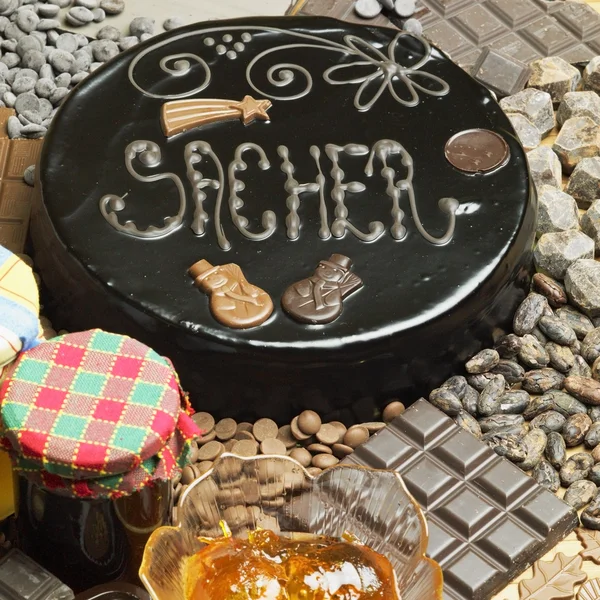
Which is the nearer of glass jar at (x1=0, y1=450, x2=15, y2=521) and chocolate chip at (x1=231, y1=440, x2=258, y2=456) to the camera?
glass jar at (x1=0, y1=450, x2=15, y2=521)

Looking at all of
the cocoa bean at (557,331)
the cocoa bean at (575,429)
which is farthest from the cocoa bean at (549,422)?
the cocoa bean at (557,331)

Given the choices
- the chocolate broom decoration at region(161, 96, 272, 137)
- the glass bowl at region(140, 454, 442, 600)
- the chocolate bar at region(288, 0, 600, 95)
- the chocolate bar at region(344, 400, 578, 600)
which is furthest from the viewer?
the chocolate bar at region(288, 0, 600, 95)

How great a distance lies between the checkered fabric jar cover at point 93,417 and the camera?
2.01 meters

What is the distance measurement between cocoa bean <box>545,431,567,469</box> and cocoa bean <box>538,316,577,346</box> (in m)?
0.32

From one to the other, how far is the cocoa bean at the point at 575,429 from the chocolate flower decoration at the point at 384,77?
1.05 meters

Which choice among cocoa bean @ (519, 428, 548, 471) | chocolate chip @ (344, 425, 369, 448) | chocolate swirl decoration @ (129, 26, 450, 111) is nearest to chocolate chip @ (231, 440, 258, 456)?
chocolate chip @ (344, 425, 369, 448)

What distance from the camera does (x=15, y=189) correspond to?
136 inches

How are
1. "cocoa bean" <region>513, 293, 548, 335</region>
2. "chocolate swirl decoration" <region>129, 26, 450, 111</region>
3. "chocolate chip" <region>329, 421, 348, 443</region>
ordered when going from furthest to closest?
"chocolate swirl decoration" <region>129, 26, 450, 111</region>, "cocoa bean" <region>513, 293, 548, 335</region>, "chocolate chip" <region>329, 421, 348, 443</region>

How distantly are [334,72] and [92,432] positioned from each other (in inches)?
69.7

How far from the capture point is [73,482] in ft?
6.77

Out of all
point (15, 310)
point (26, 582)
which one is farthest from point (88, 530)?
point (15, 310)

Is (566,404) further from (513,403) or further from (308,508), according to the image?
(308,508)

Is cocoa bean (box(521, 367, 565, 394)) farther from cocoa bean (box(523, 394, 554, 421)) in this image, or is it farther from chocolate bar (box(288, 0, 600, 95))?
chocolate bar (box(288, 0, 600, 95))

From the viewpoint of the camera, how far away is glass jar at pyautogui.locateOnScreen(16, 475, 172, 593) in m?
2.23
